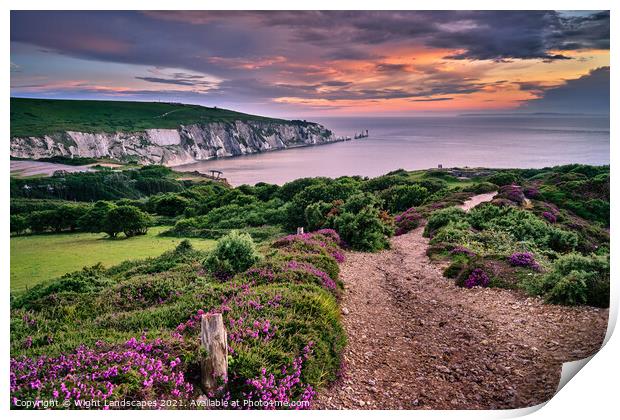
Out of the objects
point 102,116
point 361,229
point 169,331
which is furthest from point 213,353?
point 361,229

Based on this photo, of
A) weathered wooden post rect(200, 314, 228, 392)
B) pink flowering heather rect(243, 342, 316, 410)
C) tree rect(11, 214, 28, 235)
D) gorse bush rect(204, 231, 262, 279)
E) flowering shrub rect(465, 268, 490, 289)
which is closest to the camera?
weathered wooden post rect(200, 314, 228, 392)

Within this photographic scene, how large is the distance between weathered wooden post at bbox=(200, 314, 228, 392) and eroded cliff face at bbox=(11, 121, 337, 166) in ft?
14.7

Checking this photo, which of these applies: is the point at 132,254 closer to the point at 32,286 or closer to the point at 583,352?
the point at 32,286

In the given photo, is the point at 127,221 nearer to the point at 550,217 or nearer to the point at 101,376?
the point at 101,376

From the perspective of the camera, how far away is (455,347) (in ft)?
21.0

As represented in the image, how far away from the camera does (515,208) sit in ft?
45.9

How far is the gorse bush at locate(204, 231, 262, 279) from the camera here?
782cm

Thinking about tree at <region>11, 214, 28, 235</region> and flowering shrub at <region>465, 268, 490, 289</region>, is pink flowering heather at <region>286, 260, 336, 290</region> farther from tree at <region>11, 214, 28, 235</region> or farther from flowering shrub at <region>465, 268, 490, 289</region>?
tree at <region>11, 214, 28, 235</region>

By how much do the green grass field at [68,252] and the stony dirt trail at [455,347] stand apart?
4.00 m

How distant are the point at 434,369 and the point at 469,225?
9525 mm

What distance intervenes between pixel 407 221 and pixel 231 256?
427 inches

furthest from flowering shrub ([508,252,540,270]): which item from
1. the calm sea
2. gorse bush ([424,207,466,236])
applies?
gorse bush ([424,207,466,236])

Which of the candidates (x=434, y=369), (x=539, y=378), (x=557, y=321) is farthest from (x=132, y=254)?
(x=557, y=321)

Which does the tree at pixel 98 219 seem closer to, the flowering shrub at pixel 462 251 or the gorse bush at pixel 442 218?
the flowering shrub at pixel 462 251
